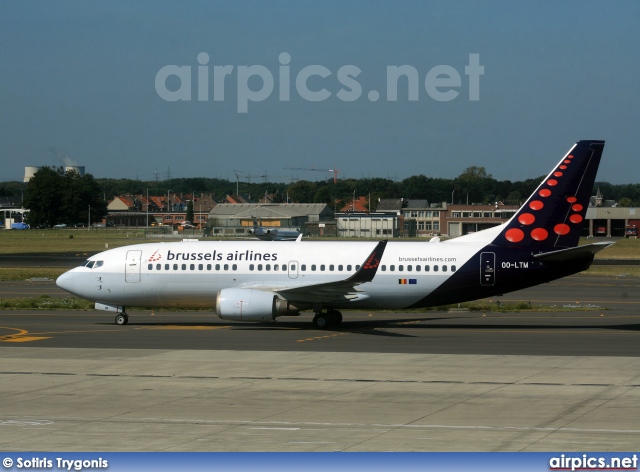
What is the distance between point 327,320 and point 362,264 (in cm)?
290

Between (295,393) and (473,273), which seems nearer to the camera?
(295,393)

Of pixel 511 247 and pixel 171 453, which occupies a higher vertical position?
pixel 511 247

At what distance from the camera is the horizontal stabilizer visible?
3709 cm

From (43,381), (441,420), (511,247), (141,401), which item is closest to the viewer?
(441,420)

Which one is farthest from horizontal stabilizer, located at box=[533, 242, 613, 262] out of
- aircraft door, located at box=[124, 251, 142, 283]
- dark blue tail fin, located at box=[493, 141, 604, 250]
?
aircraft door, located at box=[124, 251, 142, 283]

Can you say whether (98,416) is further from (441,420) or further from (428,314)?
(428,314)

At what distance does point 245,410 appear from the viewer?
→ 70.6 feet

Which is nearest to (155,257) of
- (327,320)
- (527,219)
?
(327,320)

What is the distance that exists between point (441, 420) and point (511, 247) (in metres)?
19.9

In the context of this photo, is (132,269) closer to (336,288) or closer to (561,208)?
(336,288)

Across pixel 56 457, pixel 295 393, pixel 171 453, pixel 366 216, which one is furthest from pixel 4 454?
pixel 366 216

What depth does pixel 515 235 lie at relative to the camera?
3925 cm

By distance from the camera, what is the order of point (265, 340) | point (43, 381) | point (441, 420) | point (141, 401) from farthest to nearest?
point (265, 340)
point (43, 381)
point (141, 401)
point (441, 420)

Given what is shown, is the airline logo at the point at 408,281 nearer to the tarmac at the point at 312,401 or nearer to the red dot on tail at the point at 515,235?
the red dot on tail at the point at 515,235
